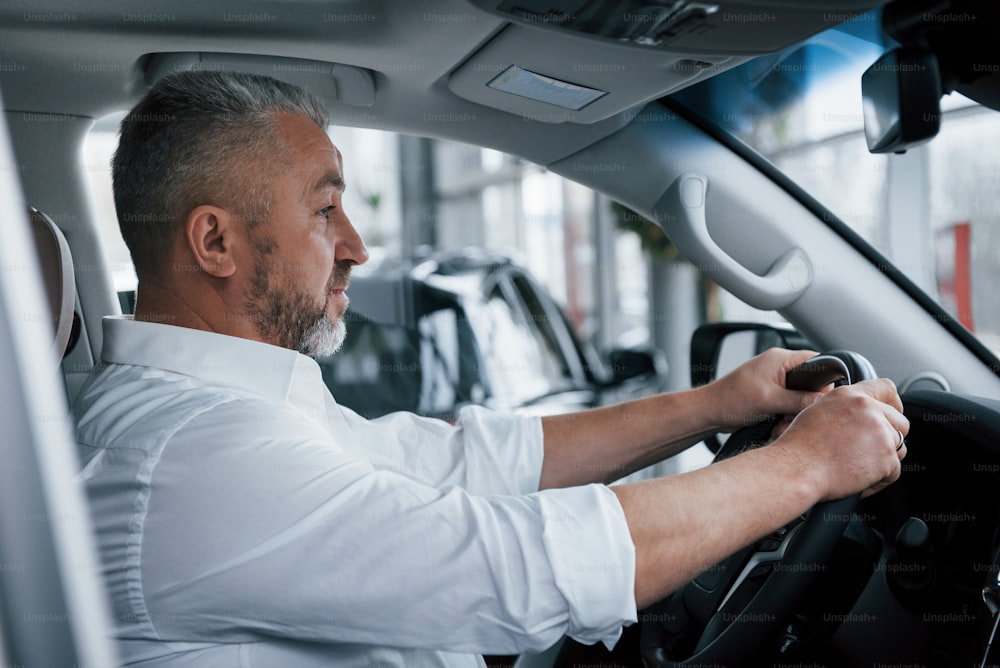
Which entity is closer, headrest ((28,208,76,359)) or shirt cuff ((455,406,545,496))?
headrest ((28,208,76,359))

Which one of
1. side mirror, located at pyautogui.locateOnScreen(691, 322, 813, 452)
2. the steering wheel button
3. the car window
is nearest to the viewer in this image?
the steering wheel button

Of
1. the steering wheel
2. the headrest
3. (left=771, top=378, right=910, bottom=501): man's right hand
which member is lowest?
the steering wheel

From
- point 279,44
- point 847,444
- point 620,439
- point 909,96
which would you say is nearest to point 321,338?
point 279,44

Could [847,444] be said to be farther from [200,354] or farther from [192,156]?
[192,156]

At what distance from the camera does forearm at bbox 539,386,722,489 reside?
5.28 ft

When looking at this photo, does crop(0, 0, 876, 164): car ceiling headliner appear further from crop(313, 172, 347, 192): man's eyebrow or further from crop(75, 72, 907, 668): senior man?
crop(313, 172, 347, 192): man's eyebrow

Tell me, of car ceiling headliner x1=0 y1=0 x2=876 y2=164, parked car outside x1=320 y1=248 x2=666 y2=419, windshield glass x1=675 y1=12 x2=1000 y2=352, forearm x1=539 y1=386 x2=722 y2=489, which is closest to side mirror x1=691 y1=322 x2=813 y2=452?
forearm x1=539 y1=386 x2=722 y2=489

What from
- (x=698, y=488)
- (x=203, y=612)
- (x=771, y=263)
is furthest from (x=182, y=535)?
(x=771, y=263)

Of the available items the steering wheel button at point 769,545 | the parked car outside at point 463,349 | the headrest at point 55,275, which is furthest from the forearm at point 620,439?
the parked car outside at point 463,349

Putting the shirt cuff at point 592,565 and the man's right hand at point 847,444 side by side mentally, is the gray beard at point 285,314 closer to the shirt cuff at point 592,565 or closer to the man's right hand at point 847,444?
the shirt cuff at point 592,565

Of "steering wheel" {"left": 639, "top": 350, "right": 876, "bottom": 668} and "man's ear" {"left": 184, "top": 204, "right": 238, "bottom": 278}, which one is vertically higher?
"man's ear" {"left": 184, "top": 204, "right": 238, "bottom": 278}

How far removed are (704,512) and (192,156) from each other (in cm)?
87

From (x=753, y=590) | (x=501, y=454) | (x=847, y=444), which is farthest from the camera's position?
(x=501, y=454)

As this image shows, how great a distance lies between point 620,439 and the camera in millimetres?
1640
